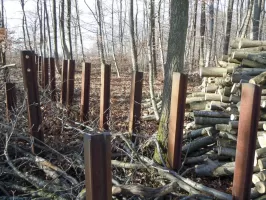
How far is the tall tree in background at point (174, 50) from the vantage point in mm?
3961

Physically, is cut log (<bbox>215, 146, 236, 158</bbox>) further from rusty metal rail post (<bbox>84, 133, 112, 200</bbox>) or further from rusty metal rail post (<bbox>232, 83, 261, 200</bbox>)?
rusty metal rail post (<bbox>84, 133, 112, 200</bbox>)

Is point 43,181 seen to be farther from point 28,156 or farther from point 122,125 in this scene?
point 122,125

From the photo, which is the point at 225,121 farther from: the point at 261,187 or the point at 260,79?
the point at 261,187

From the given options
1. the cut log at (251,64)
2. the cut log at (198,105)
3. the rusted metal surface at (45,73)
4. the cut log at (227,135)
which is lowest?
the cut log at (227,135)

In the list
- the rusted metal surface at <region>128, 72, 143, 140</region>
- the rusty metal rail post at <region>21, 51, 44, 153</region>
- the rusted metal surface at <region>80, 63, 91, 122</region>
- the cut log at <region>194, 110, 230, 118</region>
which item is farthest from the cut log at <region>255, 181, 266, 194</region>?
the rusted metal surface at <region>80, 63, 91, 122</region>

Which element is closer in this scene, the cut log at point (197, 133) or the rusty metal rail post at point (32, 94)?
the rusty metal rail post at point (32, 94)

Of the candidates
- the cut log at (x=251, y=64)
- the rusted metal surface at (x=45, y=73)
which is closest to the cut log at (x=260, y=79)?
the cut log at (x=251, y=64)

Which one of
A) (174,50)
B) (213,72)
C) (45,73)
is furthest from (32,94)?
(213,72)

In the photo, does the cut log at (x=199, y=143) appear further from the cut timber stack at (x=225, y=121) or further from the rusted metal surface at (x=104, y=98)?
the rusted metal surface at (x=104, y=98)

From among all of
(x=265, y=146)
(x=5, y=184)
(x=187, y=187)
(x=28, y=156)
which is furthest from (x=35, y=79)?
(x=265, y=146)

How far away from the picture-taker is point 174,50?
4023 millimetres

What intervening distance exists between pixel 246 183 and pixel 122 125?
351 centimetres

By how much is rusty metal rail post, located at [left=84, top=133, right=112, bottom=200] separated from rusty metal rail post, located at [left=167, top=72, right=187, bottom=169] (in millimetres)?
1946

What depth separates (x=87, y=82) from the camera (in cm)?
527
